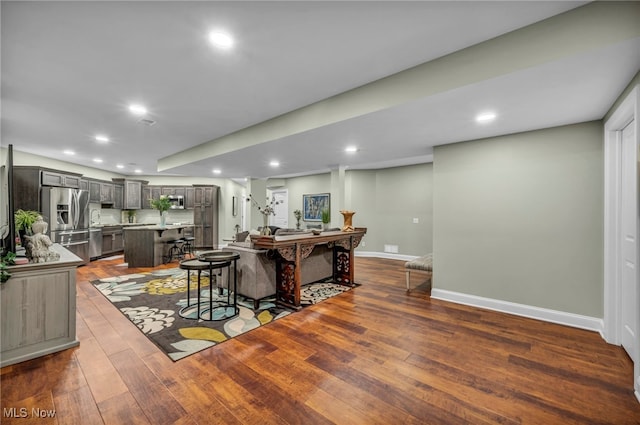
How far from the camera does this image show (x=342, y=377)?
2.08m

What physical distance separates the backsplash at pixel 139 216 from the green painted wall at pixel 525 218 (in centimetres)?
821

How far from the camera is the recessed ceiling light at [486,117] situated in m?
2.78

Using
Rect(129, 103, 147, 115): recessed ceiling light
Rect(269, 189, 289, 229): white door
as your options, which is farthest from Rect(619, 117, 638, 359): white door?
Rect(269, 189, 289, 229): white door

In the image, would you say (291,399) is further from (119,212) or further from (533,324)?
(119,212)

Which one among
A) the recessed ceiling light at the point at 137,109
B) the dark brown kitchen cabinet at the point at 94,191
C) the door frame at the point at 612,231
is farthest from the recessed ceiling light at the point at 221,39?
the dark brown kitchen cabinet at the point at 94,191

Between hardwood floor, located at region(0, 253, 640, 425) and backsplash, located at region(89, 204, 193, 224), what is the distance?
19.5 ft

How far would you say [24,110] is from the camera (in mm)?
3336

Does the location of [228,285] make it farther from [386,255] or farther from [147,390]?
[386,255]

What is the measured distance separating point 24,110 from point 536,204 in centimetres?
658

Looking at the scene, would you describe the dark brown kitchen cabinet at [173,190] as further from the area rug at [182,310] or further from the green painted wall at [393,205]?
the green painted wall at [393,205]

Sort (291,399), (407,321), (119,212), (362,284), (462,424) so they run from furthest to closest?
1. (119,212)
2. (362,284)
3. (407,321)
4. (291,399)
5. (462,424)

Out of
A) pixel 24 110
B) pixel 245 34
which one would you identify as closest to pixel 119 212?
pixel 24 110

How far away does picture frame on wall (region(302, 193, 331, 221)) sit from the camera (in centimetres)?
844

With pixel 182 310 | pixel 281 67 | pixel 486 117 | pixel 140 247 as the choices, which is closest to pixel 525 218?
pixel 486 117
